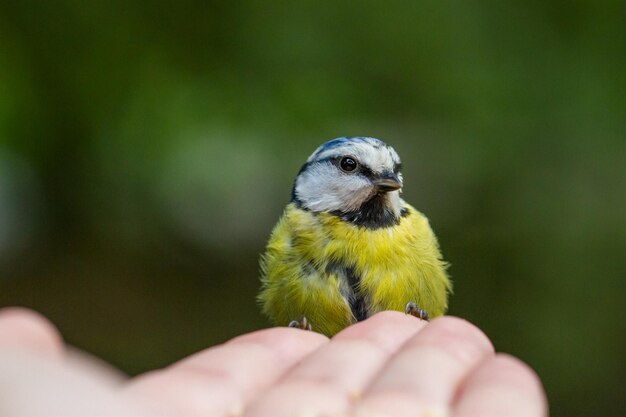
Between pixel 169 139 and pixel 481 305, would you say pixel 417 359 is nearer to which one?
pixel 169 139

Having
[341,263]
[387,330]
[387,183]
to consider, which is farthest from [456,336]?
[387,183]

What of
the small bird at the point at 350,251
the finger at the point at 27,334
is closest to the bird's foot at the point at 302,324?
the small bird at the point at 350,251

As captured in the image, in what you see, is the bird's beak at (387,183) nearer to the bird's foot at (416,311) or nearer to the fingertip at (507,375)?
the bird's foot at (416,311)

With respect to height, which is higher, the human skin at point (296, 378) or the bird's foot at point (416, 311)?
the human skin at point (296, 378)

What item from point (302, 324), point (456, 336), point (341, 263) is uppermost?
point (456, 336)

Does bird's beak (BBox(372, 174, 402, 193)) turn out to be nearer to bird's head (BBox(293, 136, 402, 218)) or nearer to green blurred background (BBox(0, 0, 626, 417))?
bird's head (BBox(293, 136, 402, 218))

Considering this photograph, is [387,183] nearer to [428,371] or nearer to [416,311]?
[416,311]

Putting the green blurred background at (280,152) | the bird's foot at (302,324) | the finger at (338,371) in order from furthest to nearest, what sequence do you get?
the green blurred background at (280,152) → the bird's foot at (302,324) → the finger at (338,371)
